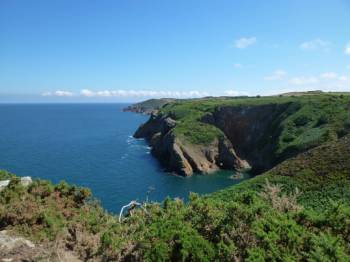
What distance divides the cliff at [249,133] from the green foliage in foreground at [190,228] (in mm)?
49133

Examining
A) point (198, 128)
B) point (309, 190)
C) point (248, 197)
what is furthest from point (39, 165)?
point (248, 197)

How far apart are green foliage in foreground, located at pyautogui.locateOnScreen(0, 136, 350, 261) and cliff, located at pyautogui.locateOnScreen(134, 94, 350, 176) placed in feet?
161

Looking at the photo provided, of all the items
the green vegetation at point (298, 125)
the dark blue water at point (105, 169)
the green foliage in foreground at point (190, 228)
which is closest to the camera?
the green foliage in foreground at point (190, 228)

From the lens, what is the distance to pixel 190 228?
41.4 ft

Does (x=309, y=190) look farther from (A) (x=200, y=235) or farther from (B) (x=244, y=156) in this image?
(B) (x=244, y=156)

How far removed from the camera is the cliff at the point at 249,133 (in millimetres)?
67562

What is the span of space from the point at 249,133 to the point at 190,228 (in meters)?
75.0

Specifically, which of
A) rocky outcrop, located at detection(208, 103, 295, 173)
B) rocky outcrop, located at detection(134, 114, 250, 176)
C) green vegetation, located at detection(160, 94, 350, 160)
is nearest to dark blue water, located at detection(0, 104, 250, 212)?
rocky outcrop, located at detection(134, 114, 250, 176)

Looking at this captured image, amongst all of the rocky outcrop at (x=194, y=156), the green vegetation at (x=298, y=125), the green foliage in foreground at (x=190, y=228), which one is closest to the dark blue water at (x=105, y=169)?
the rocky outcrop at (x=194, y=156)

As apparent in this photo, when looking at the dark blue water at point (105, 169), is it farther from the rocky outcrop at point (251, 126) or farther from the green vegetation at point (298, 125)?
the rocky outcrop at point (251, 126)

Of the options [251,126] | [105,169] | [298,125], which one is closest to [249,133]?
[251,126]

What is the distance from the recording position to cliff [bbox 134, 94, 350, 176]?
222 ft

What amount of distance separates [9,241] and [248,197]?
1118 cm

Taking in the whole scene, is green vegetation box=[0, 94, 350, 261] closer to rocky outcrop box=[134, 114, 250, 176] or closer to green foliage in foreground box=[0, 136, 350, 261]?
green foliage in foreground box=[0, 136, 350, 261]
